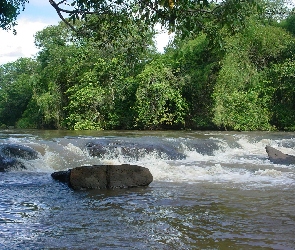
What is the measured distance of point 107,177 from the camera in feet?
33.4

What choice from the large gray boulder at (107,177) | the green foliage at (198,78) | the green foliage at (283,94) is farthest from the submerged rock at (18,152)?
the green foliage at (283,94)

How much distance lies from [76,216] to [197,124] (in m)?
24.4

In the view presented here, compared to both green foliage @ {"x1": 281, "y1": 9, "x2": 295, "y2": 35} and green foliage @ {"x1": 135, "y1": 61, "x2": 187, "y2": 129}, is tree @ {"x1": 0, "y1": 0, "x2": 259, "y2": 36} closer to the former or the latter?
green foliage @ {"x1": 135, "y1": 61, "x2": 187, "y2": 129}

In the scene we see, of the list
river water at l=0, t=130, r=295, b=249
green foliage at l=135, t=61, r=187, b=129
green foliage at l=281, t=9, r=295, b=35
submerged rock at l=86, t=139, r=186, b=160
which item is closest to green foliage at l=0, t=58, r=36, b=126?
green foliage at l=135, t=61, r=187, b=129

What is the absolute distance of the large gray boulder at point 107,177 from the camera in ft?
32.9

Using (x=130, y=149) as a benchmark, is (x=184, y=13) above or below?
above

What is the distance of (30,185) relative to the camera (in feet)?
34.7

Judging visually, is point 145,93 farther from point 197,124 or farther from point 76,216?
point 76,216

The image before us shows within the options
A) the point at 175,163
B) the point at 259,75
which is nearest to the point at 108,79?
the point at 259,75

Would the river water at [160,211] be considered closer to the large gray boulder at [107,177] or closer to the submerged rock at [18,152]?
the large gray boulder at [107,177]

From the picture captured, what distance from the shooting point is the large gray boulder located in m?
10.0

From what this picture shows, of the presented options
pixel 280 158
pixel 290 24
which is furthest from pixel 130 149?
pixel 290 24

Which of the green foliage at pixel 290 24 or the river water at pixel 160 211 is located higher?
the green foliage at pixel 290 24

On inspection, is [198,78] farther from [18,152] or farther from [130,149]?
[18,152]
